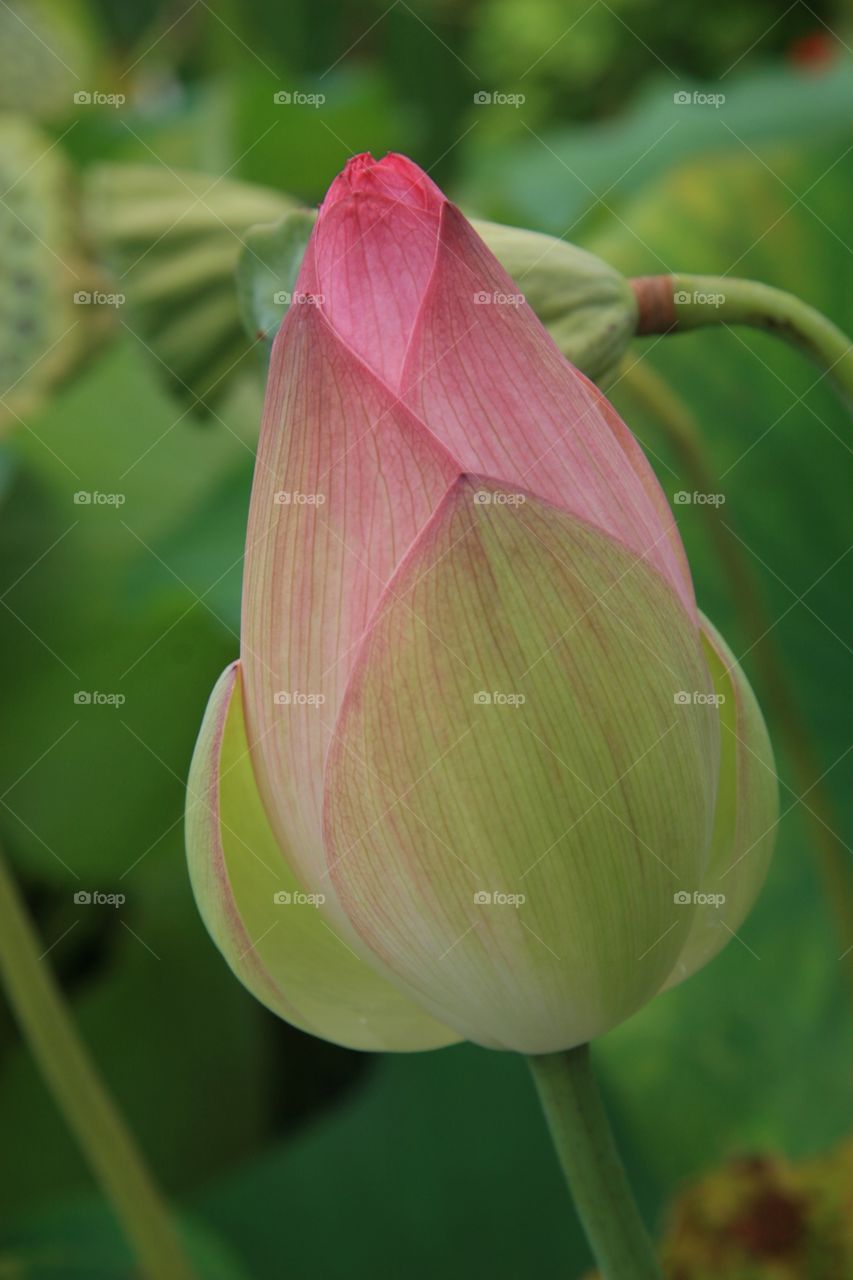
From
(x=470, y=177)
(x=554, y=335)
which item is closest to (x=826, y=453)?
(x=554, y=335)

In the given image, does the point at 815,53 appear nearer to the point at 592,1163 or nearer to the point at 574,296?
the point at 574,296

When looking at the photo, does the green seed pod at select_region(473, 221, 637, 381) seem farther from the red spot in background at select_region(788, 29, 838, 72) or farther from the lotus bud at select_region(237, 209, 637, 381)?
the red spot in background at select_region(788, 29, 838, 72)

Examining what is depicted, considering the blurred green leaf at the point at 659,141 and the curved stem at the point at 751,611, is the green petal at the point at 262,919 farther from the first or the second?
the blurred green leaf at the point at 659,141

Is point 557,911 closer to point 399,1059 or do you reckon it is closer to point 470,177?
point 399,1059

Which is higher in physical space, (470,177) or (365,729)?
(470,177)

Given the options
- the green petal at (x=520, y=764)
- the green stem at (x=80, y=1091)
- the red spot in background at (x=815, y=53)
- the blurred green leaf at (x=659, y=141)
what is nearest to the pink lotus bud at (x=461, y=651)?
the green petal at (x=520, y=764)

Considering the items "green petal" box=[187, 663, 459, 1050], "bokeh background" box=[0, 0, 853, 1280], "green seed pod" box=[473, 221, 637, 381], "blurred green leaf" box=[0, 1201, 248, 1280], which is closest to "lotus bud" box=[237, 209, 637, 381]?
"green seed pod" box=[473, 221, 637, 381]
